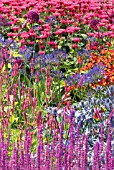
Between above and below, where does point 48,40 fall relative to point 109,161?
below

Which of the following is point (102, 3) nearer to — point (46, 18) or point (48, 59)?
point (46, 18)

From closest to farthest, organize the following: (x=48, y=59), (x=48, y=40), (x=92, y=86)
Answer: (x=92, y=86), (x=48, y=59), (x=48, y=40)

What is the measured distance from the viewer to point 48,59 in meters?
5.85

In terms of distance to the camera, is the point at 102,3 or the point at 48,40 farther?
the point at 102,3

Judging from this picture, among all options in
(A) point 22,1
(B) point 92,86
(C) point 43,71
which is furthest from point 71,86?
(A) point 22,1

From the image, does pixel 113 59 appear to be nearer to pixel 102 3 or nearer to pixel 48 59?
pixel 48 59

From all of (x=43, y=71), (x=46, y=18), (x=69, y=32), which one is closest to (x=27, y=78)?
(x=43, y=71)

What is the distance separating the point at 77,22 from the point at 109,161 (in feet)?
17.2

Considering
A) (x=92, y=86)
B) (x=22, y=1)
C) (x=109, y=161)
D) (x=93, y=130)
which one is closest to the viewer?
(x=109, y=161)

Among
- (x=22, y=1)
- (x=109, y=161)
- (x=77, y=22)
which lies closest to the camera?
(x=109, y=161)

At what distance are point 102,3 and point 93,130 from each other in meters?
4.32

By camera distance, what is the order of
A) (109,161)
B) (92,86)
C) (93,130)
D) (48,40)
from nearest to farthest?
(109,161) → (93,130) → (92,86) → (48,40)

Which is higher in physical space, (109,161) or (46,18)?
(109,161)

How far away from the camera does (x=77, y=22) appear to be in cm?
730
